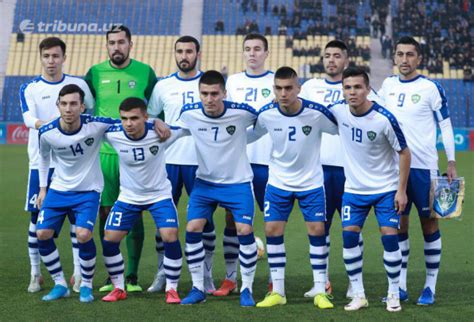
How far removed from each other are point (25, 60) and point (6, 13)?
11.7 ft

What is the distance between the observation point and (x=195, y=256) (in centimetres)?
736

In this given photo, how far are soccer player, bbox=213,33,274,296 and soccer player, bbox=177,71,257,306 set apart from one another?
1.46ft

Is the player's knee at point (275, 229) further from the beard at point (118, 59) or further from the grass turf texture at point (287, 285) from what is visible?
the beard at point (118, 59)

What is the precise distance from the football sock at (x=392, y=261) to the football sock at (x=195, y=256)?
5.15 feet

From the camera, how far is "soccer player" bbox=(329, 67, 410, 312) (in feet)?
22.7

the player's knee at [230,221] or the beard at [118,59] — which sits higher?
the beard at [118,59]

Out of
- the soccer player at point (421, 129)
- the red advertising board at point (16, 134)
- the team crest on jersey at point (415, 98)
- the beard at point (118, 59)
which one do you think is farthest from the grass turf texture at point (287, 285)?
the red advertising board at point (16, 134)

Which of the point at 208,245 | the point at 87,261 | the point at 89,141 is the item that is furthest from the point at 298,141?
the point at 87,261

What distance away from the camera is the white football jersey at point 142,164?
288 inches

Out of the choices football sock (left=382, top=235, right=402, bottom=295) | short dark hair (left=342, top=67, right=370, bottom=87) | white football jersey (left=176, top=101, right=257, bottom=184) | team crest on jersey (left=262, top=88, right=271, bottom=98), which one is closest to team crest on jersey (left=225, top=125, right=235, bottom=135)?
white football jersey (left=176, top=101, right=257, bottom=184)

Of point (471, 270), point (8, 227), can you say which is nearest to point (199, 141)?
point (471, 270)

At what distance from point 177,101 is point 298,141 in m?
1.34

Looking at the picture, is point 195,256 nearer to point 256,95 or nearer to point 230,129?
point 230,129

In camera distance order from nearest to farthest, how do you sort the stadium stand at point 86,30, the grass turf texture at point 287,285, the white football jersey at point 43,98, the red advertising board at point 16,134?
the grass turf texture at point 287,285
the white football jersey at point 43,98
the red advertising board at point 16,134
the stadium stand at point 86,30
